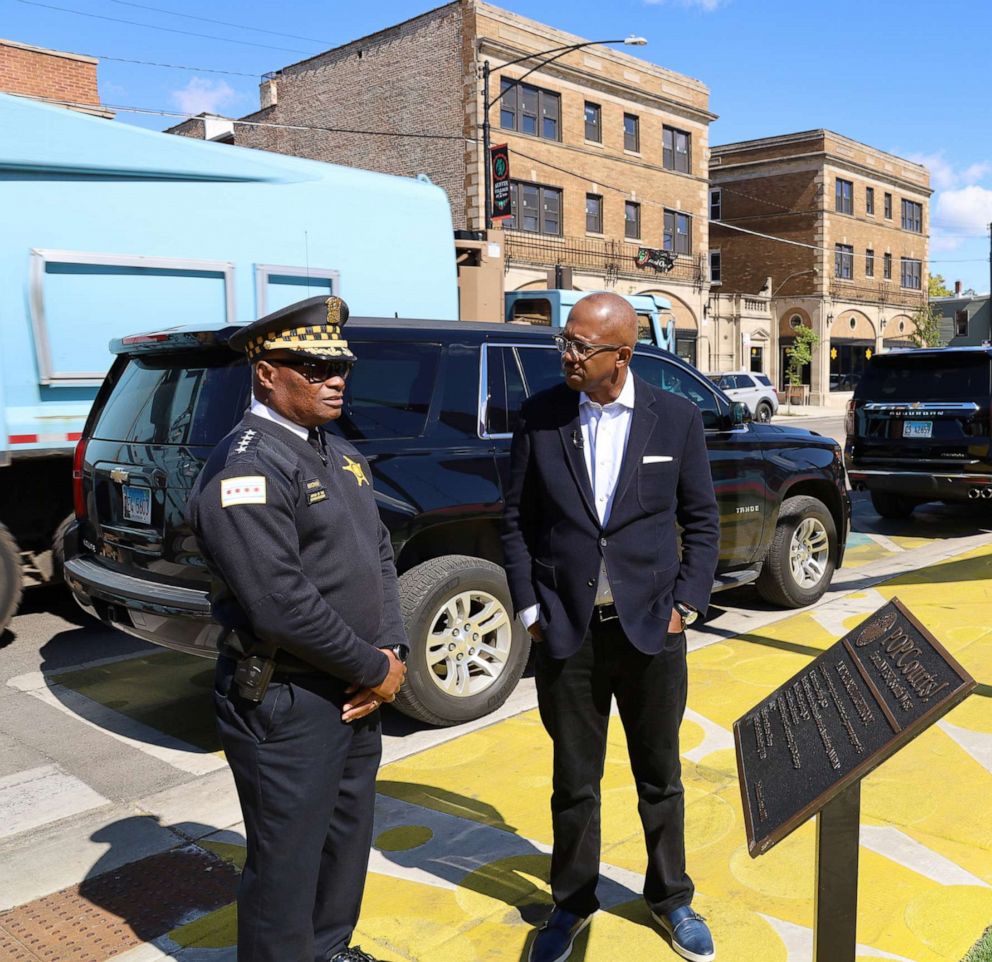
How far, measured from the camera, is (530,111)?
3145cm

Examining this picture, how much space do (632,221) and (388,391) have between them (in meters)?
32.9

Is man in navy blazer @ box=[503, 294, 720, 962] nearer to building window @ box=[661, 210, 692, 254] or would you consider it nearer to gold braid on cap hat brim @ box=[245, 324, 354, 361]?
gold braid on cap hat brim @ box=[245, 324, 354, 361]

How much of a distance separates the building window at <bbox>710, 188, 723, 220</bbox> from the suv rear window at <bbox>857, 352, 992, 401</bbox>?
142 ft

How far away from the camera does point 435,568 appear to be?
4.86 m

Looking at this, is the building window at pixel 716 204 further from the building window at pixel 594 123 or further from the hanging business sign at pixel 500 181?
the hanging business sign at pixel 500 181

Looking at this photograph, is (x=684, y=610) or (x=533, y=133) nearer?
(x=684, y=610)

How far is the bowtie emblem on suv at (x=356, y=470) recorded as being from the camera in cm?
263

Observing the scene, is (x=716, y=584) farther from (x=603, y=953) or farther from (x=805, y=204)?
(x=805, y=204)

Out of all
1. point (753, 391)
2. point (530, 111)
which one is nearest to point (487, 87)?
point (530, 111)

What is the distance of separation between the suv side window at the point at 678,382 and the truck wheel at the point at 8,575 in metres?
4.02

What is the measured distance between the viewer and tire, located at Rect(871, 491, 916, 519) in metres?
11.7

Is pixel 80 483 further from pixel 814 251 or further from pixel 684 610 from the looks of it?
pixel 814 251

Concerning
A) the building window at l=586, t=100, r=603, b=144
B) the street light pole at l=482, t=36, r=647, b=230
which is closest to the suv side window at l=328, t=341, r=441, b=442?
the street light pole at l=482, t=36, r=647, b=230

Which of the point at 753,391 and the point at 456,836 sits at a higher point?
the point at 753,391
